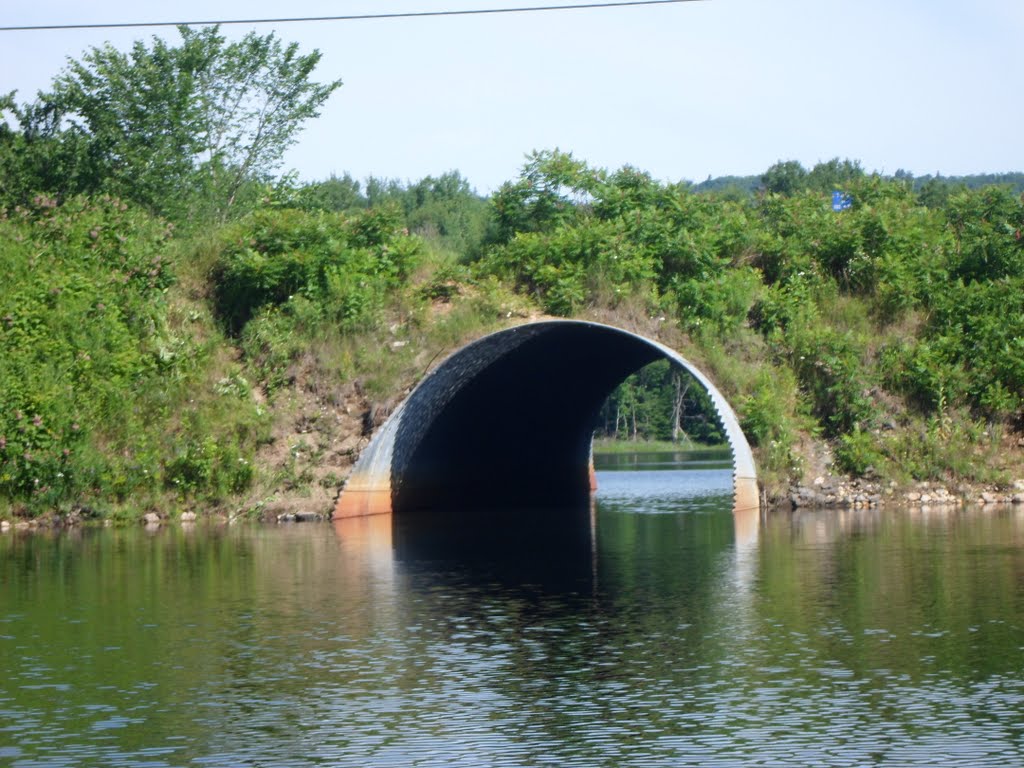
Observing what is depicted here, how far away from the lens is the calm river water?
11.0m

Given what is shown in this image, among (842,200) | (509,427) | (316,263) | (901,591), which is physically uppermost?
(842,200)

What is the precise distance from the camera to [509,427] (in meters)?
40.3

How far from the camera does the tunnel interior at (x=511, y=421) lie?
34534mm

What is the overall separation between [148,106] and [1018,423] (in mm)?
32213

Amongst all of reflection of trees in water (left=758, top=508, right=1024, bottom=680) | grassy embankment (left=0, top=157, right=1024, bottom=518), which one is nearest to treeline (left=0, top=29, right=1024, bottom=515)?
grassy embankment (left=0, top=157, right=1024, bottom=518)

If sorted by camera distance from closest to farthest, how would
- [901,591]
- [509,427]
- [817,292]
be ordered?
[901,591]
[817,292]
[509,427]

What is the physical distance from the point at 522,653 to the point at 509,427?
2554 cm

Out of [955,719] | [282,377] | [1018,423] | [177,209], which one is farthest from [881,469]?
[177,209]

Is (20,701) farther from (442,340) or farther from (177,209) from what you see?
(177,209)

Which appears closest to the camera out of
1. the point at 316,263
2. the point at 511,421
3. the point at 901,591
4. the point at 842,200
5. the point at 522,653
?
the point at 522,653

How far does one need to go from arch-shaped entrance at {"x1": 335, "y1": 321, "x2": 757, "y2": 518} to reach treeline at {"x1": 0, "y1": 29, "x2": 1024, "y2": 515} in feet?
3.69

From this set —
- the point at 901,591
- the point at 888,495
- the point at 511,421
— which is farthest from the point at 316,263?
the point at 901,591

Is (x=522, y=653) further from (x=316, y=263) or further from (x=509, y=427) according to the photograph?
(x=509, y=427)

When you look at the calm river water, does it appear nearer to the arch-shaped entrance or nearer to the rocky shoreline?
the rocky shoreline
